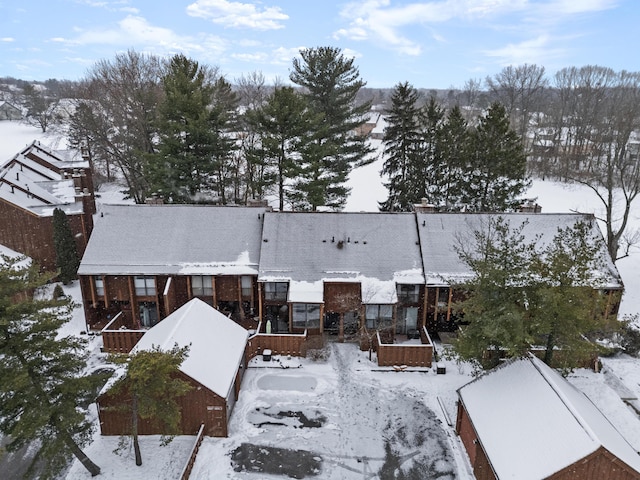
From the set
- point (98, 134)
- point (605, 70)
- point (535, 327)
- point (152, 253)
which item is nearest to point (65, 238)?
point (152, 253)

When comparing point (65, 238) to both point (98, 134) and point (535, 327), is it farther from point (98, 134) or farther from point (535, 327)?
point (535, 327)

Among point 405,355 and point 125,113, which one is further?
point 125,113

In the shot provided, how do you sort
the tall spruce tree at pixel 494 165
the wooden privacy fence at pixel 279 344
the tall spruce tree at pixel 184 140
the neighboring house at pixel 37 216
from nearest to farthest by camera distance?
the wooden privacy fence at pixel 279 344
the neighboring house at pixel 37 216
the tall spruce tree at pixel 494 165
the tall spruce tree at pixel 184 140

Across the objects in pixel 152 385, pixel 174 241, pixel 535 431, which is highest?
pixel 174 241

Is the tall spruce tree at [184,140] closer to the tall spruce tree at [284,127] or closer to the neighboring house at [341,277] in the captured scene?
the tall spruce tree at [284,127]

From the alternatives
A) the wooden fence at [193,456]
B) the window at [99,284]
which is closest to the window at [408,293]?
the wooden fence at [193,456]

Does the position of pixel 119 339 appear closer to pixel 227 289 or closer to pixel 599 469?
pixel 227 289

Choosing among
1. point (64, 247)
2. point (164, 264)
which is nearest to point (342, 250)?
point (164, 264)
